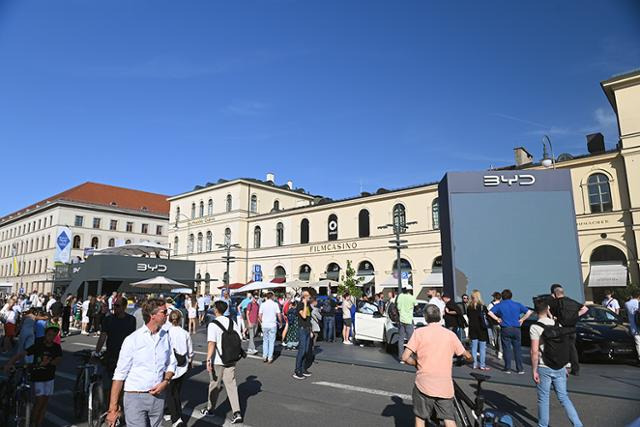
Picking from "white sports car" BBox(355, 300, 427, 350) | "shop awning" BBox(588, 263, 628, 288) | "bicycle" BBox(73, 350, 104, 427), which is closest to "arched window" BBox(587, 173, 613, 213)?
"shop awning" BBox(588, 263, 628, 288)

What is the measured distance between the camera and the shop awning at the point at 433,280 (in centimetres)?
3362

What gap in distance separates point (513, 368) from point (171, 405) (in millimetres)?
8720

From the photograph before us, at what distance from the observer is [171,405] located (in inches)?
254

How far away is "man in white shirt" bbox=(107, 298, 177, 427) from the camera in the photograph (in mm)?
4520

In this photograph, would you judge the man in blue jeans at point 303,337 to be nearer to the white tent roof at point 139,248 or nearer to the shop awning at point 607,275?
the shop awning at point 607,275

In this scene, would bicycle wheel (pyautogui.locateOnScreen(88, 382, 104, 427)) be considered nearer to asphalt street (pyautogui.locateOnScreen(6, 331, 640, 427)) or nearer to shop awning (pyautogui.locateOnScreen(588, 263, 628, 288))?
asphalt street (pyautogui.locateOnScreen(6, 331, 640, 427))

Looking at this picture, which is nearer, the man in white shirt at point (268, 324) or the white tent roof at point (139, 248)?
the man in white shirt at point (268, 324)

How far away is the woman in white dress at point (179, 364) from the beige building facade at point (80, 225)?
70180 mm

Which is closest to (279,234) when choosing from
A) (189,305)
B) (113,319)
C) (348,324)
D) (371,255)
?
(371,255)

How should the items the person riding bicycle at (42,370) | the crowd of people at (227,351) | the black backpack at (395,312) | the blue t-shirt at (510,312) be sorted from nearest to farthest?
the crowd of people at (227,351) < the person riding bicycle at (42,370) < the blue t-shirt at (510,312) < the black backpack at (395,312)

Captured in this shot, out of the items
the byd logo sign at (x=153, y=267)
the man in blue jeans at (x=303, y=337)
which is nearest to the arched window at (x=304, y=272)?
the byd logo sign at (x=153, y=267)

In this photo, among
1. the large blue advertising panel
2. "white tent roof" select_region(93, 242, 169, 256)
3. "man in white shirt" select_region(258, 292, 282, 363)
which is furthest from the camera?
"white tent roof" select_region(93, 242, 169, 256)

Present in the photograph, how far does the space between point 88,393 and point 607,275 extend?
29.9 meters

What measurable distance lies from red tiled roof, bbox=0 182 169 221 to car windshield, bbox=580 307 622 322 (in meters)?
76.8
